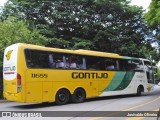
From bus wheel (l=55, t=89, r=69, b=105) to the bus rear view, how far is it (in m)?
2.48

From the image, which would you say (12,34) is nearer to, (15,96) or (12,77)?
(12,77)

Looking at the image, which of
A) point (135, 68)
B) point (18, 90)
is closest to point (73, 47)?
point (135, 68)

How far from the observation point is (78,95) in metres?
17.5

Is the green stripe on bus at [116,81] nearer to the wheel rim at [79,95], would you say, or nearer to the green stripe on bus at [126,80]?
the green stripe on bus at [126,80]

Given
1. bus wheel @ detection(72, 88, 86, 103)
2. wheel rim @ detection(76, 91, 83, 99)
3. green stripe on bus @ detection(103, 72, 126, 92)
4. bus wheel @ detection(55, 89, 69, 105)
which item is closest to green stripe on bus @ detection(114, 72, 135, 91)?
green stripe on bus @ detection(103, 72, 126, 92)

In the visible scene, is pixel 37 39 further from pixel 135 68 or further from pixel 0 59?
pixel 135 68

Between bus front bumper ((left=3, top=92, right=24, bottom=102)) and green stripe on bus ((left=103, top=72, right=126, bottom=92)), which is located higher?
green stripe on bus ((left=103, top=72, right=126, bottom=92))

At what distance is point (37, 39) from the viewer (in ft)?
78.2

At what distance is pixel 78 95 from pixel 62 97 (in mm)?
1427

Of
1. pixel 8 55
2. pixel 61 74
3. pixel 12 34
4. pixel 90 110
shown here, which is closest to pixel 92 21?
pixel 12 34

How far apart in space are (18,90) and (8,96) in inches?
41.2

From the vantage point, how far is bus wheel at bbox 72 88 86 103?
17016 millimetres

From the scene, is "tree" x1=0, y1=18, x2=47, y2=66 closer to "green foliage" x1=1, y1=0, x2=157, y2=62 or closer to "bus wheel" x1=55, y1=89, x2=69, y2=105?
"bus wheel" x1=55, y1=89, x2=69, y2=105

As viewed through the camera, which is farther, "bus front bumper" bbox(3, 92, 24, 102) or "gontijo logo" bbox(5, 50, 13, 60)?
"gontijo logo" bbox(5, 50, 13, 60)
